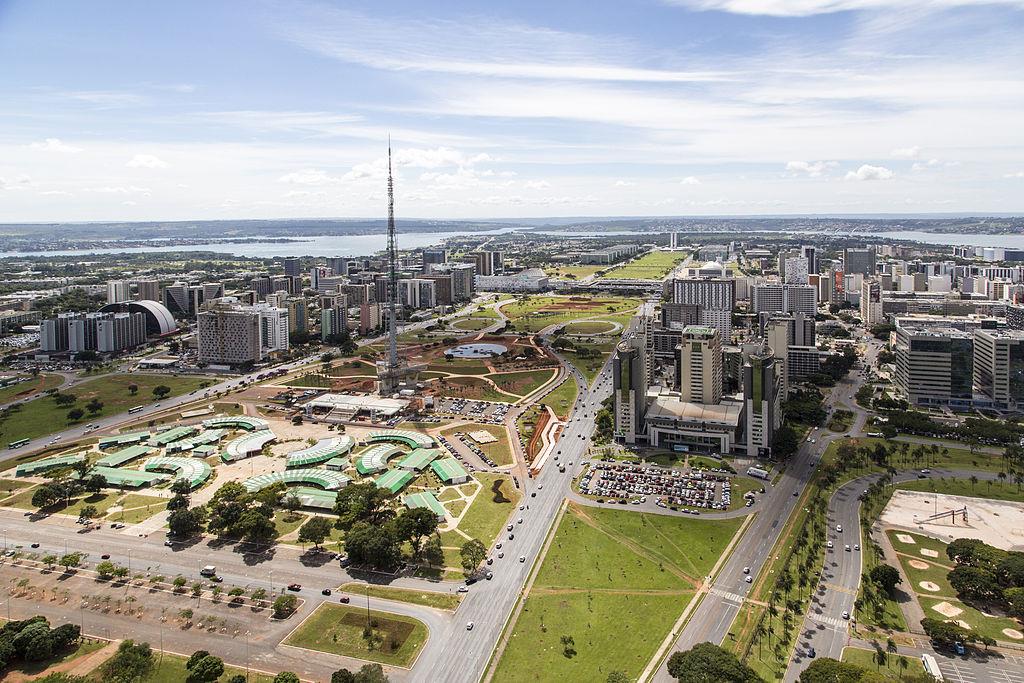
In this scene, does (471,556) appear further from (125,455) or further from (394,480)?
(125,455)

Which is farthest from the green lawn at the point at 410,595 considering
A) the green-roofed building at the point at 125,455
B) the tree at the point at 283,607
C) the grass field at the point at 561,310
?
the grass field at the point at 561,310

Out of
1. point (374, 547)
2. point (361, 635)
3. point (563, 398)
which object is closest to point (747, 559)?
point (374, 547)

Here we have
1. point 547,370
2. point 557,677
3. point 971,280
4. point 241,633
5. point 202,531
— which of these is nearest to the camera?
point 557,677

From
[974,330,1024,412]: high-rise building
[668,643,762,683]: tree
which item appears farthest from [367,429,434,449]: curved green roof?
[974,330,1024,412]: high-rise building

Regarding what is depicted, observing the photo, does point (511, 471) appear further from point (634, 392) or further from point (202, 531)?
point (202, 531)

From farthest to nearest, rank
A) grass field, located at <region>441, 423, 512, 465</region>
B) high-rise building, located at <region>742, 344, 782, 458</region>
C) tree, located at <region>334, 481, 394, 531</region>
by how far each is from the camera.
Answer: grass field, located at <region>441, 423, 512, 465</region>, high-rise building, located at <region>742, 344, 782, 458</region>, tree, located at <region>334, 481, 394, 531</region>

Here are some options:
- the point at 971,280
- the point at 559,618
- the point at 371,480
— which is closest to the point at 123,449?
the point at 371,480

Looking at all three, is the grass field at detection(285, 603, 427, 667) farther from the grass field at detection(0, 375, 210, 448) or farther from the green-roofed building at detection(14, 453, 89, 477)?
the grass field at detection(0, 375, 210, 448)
